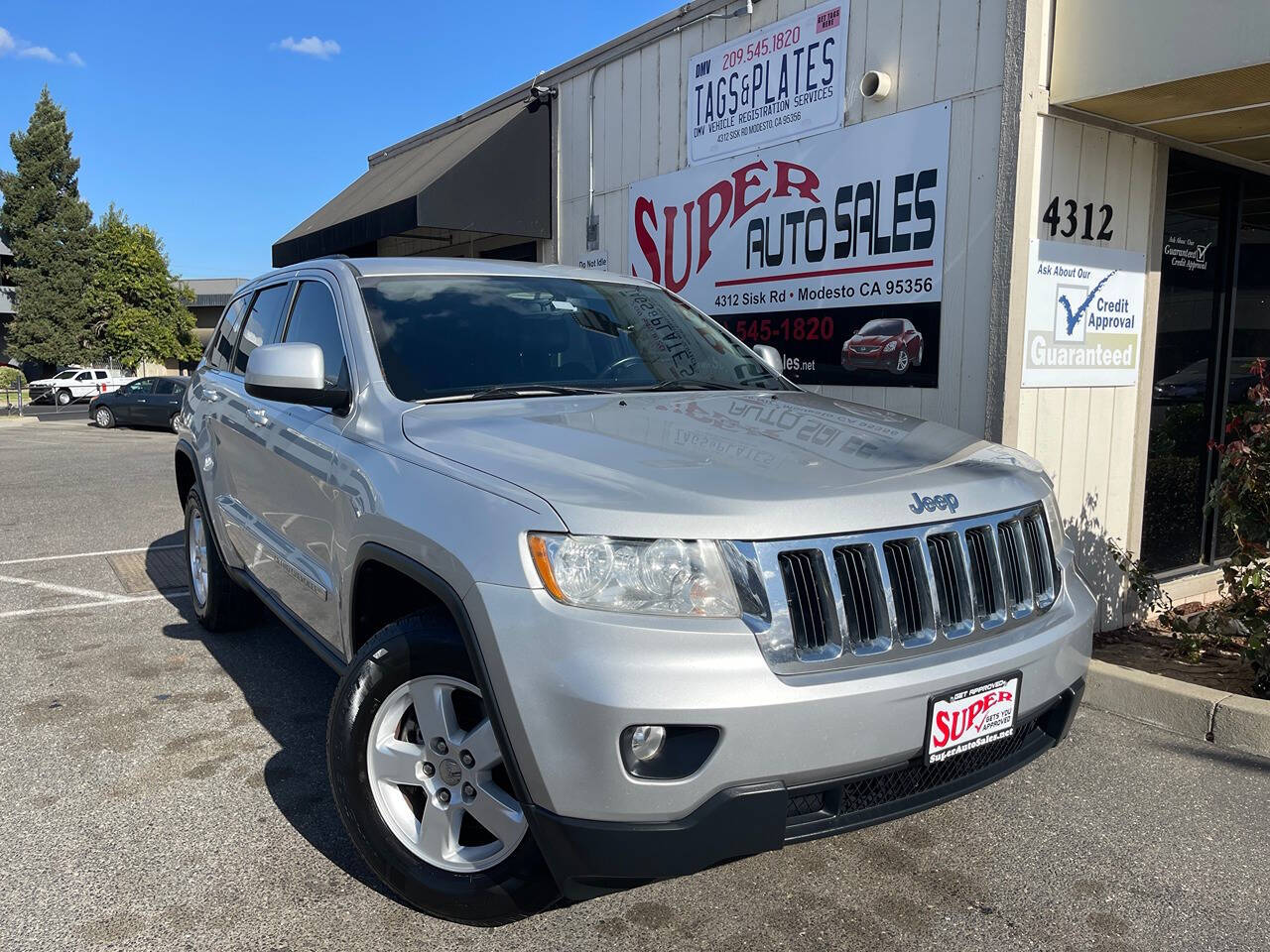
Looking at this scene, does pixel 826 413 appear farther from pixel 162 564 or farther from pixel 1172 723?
pixel 162 564

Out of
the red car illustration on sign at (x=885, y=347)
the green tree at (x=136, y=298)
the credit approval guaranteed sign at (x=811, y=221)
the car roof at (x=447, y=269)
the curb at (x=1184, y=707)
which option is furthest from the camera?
the green tree at (x=136, y=298)

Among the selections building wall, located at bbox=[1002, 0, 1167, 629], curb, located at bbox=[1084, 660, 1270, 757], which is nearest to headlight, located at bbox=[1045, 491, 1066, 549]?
curb, located at bbox=[1084, 660, 1270, 757]

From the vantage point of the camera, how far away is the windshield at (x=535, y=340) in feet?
10.6

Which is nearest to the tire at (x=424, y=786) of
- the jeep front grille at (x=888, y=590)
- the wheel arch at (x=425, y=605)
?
the wheel arch at (x=425, y=605)

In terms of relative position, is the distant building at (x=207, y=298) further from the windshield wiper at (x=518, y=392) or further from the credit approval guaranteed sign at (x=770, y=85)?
the windshield wiper at (x=518, y=392)

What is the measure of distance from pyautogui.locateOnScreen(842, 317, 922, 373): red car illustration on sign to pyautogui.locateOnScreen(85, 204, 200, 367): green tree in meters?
42.7

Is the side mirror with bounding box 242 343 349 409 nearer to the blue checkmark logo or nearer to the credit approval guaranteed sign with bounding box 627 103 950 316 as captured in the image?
the credit approval guaranteed sign with bounding box 627 103 950 316

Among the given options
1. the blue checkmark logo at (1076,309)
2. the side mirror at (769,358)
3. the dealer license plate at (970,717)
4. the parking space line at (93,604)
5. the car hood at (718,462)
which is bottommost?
the parking space line at (93,604)

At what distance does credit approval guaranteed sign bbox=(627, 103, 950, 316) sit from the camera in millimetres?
5691

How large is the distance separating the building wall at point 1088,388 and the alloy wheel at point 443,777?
376 centimetres

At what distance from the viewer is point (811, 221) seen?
643 centimetres

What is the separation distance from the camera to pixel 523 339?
3445 mm

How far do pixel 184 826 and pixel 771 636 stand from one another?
Answer: 2.10 m

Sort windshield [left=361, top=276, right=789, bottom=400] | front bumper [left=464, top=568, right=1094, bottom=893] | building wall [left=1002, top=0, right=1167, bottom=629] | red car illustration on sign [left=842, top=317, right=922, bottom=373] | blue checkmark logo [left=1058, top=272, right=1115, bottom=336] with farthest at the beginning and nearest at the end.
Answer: red car illustration on sign [left=842, top=317, right=922, bottom=373] < blue checkmark logo [left=1058, top=272, right=1115, bottom=336] < building wall [left=1002, top=0, right=1167, bottom=629] < windshield [left=361, top=276, right=789, bottom=400] < front bumper [left=464, top=568, right=1094, bottom=893]
